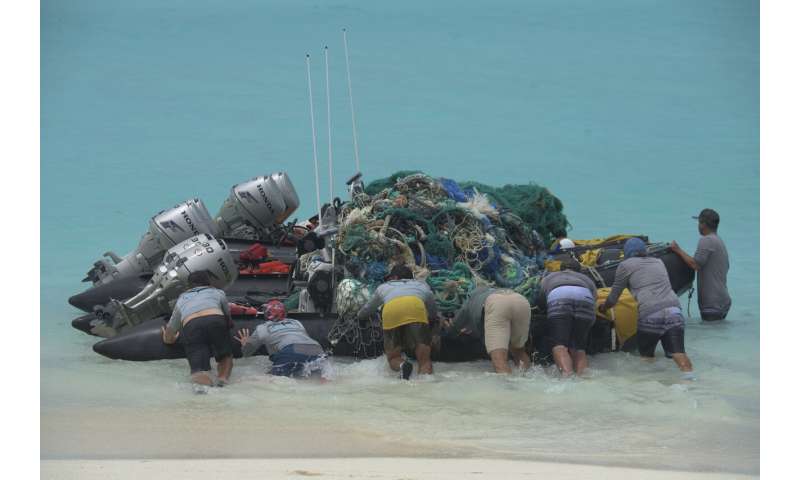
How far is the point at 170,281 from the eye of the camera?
10.4 metres

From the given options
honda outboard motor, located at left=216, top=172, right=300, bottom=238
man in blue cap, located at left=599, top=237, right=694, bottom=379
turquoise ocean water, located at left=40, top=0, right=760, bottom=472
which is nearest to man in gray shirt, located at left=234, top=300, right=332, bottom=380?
man in blue cap, located at left=599, top=237, right=694, bottom=379

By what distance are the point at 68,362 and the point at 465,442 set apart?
13.5 feet

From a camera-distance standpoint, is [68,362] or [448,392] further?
[68,362]

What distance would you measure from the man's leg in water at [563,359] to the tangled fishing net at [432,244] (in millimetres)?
651

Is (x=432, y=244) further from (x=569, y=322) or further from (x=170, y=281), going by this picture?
(x=170, y=281)

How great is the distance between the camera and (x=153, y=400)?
8.62 m

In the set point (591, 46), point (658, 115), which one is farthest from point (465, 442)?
point (591, 46)

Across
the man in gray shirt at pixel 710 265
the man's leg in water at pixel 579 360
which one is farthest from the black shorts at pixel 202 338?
the man in gray shirt at pixel 710 265

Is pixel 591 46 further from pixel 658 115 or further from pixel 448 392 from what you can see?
pixel 448 392

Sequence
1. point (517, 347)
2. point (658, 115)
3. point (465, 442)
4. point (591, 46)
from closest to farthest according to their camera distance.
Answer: point (465, 442), point (517, 347), point (658, 115), point (591, 46)

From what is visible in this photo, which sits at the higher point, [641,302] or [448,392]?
[641,302]

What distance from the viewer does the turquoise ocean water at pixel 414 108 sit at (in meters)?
19.7

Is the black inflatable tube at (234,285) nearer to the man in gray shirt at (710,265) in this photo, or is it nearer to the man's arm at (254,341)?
the man's arm at (254,341)

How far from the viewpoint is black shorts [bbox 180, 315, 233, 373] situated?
8961 mm
